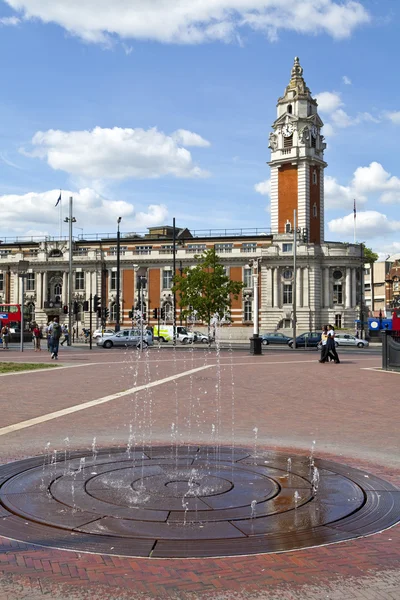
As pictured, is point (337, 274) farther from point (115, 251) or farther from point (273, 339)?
point (115, 251)

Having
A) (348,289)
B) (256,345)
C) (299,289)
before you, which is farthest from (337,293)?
(256,345)

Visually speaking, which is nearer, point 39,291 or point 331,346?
point 331,346

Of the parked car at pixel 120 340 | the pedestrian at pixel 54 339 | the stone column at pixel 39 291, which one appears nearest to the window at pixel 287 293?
the parked car at pixel 120 340

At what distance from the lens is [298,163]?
74.2 meters

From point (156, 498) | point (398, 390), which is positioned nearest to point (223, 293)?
point (398, 390)

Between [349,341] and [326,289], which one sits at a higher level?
[326,289]

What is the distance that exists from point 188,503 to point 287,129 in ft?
240

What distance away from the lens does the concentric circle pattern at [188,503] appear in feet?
17.4

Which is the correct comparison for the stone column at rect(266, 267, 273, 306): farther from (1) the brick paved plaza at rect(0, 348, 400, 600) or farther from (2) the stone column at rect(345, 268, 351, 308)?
(1) the brick paved plaza at rect(0, 348, 400, 600)

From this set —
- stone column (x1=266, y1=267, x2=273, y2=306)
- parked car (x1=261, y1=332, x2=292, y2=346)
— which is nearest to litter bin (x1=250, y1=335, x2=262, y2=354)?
parked car (x1=261, y1=332, x2=292, y2=346)

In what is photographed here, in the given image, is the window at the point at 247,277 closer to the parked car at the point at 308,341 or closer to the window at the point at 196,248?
the window at the point at 196,248

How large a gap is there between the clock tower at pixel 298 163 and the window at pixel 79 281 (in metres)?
25.0

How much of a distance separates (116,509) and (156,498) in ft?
1.70

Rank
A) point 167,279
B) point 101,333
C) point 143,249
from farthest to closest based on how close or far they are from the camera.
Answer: point 143,249
point 167,279
point 101,333
